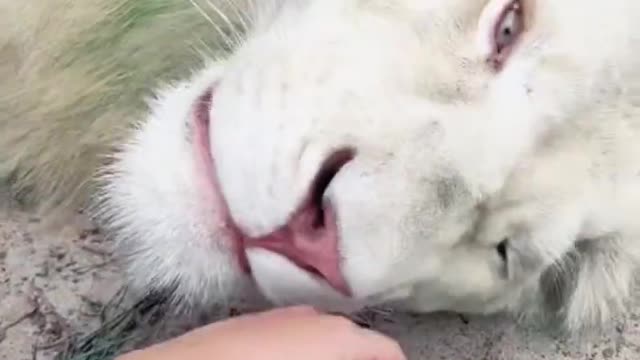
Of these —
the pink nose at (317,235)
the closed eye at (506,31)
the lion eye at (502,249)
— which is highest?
the closed eye at (506,31)

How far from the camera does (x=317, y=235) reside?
27.0 inches

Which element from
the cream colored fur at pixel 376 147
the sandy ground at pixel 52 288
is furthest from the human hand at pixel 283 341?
the sandy ground at pixel 52 288

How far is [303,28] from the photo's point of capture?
0.77 meters

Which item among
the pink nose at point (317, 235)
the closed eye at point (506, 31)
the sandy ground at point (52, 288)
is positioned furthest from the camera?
the sandy ground at point (52, 288)

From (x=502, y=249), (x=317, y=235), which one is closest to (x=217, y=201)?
(x=317, y=235)

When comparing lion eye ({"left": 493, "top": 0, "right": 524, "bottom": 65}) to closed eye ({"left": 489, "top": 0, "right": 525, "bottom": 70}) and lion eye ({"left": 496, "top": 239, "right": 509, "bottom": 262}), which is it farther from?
lion eye ({"left": 496, "top": 239, "right": 509, "bottom": 262})

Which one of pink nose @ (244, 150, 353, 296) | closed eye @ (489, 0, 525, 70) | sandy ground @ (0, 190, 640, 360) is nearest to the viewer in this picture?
pink nose @ (244, 150, 353, 296)

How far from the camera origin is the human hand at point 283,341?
2.39 feet

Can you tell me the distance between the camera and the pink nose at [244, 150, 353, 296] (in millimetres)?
681

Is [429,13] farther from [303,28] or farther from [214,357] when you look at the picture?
[214,357]

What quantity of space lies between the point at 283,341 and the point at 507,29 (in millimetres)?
227

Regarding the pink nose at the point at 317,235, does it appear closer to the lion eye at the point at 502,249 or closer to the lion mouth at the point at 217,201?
the lion mouth at the point at 217,201

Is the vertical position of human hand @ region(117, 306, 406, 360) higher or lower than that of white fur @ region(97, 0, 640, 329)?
lower

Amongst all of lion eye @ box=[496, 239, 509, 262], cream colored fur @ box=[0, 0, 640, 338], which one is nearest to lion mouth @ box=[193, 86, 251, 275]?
cream colored fur @ box=[0, 0, 640, 338]
